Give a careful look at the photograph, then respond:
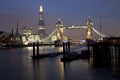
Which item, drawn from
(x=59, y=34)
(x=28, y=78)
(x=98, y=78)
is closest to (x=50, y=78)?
(x=28, y=78)

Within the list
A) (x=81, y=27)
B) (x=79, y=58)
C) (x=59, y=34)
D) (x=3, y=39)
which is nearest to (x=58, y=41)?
(x=59, y=34)

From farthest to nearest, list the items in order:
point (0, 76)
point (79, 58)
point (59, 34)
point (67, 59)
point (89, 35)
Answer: point (59, 34), point (89, 35), point (79, 58), point (67, 59), point (0, 76)

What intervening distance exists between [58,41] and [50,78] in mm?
82632

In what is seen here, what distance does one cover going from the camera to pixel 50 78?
69.2 ft

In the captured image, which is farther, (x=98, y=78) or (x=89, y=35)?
(x=89, y=35)

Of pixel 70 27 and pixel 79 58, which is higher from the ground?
pixel 70 27

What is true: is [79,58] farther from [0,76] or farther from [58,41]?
[58,41]

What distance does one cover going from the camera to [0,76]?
2219 cm

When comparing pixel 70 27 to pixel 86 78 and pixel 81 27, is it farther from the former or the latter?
pixel 86 78

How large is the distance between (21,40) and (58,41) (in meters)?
28.0

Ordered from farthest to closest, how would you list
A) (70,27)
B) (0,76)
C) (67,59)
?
(70,27) → (67,59) → (0,76)

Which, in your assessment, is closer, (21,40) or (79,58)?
(79,58)

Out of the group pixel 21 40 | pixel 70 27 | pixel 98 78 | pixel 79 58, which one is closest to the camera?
pixel 98 78

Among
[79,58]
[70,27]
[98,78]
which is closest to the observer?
[98,78]
